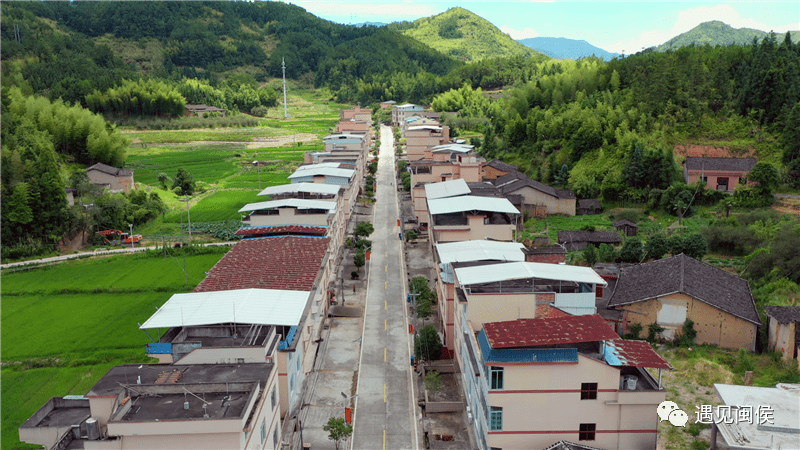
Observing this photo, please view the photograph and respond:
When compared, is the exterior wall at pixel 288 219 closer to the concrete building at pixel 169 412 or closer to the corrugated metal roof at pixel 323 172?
the corrugated metal roof at pixel 323 172

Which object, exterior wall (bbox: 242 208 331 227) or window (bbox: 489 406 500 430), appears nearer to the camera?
window (bbox: 489 406 500 430)

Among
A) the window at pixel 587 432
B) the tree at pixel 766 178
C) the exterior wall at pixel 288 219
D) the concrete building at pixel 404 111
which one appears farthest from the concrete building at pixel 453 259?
the concrete building at pixel 404 111

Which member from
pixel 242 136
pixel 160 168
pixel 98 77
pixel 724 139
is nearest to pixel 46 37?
pixel 98 77

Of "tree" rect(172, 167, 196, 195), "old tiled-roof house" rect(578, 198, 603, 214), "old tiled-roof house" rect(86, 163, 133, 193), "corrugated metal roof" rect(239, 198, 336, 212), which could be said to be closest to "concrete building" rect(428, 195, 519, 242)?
"corrugated metal roof" rect(239, 198, 336, 212)

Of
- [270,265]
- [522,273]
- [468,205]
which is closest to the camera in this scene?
[522,273]

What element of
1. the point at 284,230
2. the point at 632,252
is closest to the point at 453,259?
the point at 284,230

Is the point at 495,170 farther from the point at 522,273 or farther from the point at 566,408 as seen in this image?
the point at 566,408

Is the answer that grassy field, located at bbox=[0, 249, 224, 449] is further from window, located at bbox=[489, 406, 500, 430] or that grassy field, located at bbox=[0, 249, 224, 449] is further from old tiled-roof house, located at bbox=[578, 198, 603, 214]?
old tiled-roof house, located at bbox=[578, 198, 603, 214]

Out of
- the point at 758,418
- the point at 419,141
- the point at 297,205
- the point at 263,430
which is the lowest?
the point at 263,430
